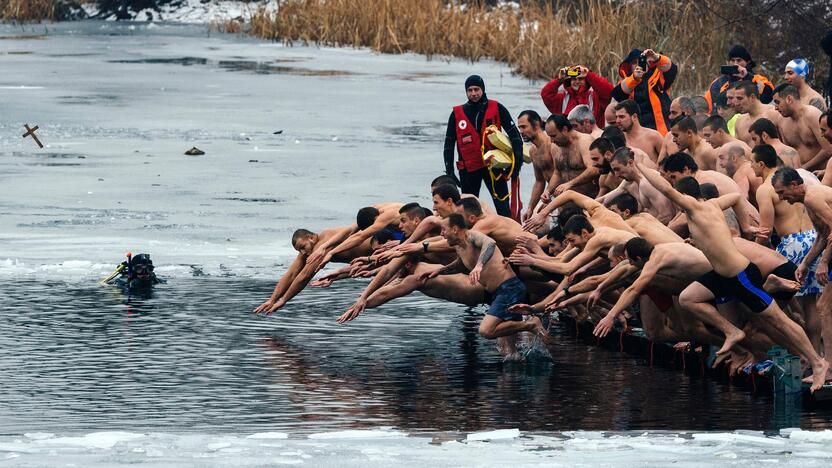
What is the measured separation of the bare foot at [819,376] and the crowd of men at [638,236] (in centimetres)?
1

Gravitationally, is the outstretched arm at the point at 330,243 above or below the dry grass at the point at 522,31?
below

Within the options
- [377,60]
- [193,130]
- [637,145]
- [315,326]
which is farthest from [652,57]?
[377,60]

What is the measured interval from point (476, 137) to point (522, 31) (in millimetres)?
24159

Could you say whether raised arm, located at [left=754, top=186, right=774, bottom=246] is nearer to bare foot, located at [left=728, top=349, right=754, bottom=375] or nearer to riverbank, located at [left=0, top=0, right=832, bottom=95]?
bare foot, located at [left=728, top=349, right=754, bottom=375]

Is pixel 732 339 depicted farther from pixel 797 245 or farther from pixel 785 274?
pixel 797 245

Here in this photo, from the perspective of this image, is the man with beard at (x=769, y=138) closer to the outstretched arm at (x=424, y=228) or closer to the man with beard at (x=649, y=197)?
the man with beard at (x=649, y=197)

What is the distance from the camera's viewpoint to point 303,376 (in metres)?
13.3

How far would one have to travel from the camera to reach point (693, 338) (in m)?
13.5

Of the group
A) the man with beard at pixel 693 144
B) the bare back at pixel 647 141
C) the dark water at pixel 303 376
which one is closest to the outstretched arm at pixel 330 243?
the dark water at pixel 303 376

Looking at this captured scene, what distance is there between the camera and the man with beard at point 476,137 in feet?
61.0

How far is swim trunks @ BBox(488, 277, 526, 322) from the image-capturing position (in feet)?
46.1

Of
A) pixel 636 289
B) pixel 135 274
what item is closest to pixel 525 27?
pixel 135 274

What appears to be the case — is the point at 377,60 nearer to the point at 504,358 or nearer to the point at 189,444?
the point at 504,358

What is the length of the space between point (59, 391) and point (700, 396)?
4.59 m
